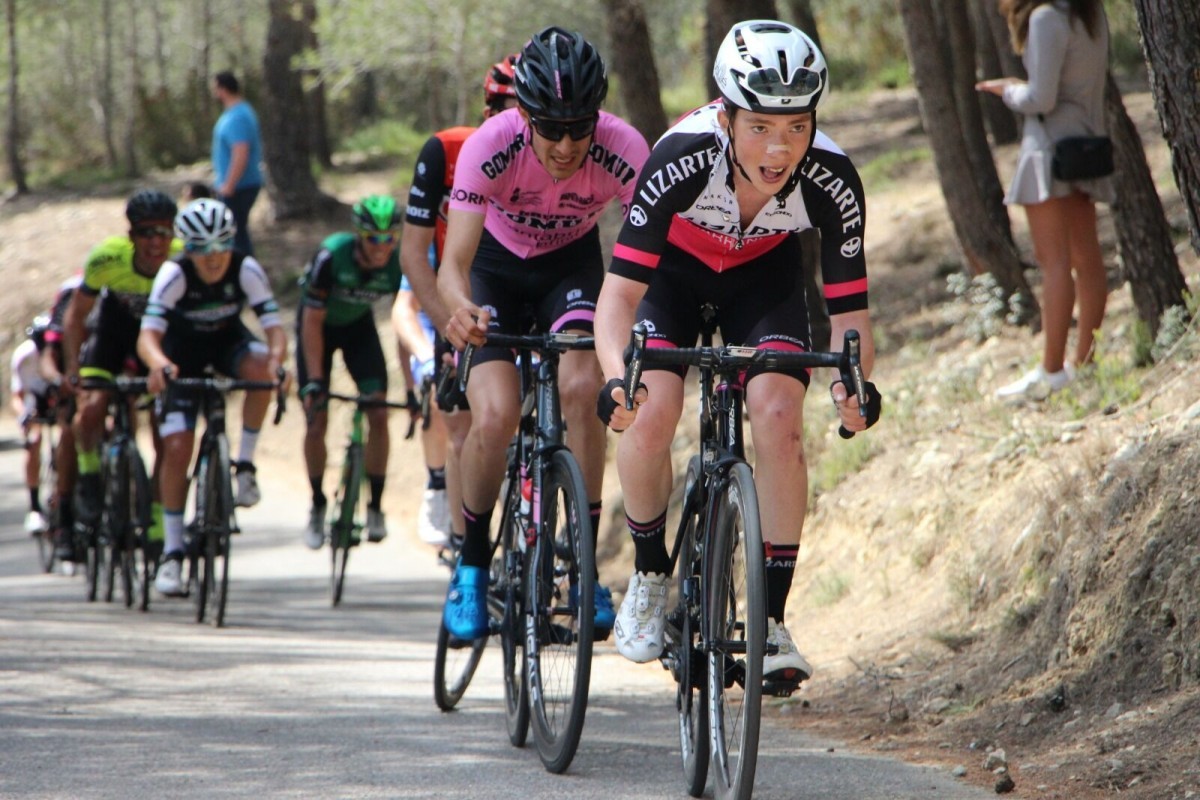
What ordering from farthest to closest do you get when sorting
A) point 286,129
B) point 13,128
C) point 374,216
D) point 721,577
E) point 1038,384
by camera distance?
point 13,128 < point 286,129 < point 374,216 < point 1038,384 < point 721,577

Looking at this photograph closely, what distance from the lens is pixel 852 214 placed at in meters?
4.95

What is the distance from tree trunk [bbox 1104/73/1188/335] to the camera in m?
8.55

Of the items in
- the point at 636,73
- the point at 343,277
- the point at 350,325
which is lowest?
the point at 350,325

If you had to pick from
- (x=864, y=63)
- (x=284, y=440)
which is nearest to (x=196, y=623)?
(x=284, y=440)

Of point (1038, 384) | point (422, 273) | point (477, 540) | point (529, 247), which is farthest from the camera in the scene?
point (1038, 384)

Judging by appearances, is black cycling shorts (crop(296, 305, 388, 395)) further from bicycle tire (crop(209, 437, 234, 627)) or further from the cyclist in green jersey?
bicycle tire (crop(209, 437, 234, 627))

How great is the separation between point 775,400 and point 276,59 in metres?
20.8

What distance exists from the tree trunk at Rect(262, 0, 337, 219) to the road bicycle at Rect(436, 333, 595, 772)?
1920 cm

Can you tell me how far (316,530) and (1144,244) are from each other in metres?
5.67

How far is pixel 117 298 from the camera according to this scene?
10.7m

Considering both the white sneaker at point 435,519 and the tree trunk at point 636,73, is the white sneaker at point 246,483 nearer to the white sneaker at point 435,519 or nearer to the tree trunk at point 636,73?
the white sneaker at point 435,519

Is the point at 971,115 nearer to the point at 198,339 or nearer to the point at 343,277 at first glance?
the point at 343,277

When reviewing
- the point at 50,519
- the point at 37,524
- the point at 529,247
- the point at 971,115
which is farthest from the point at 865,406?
the point at 971,115

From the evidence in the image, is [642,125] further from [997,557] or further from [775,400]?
[775,400]
